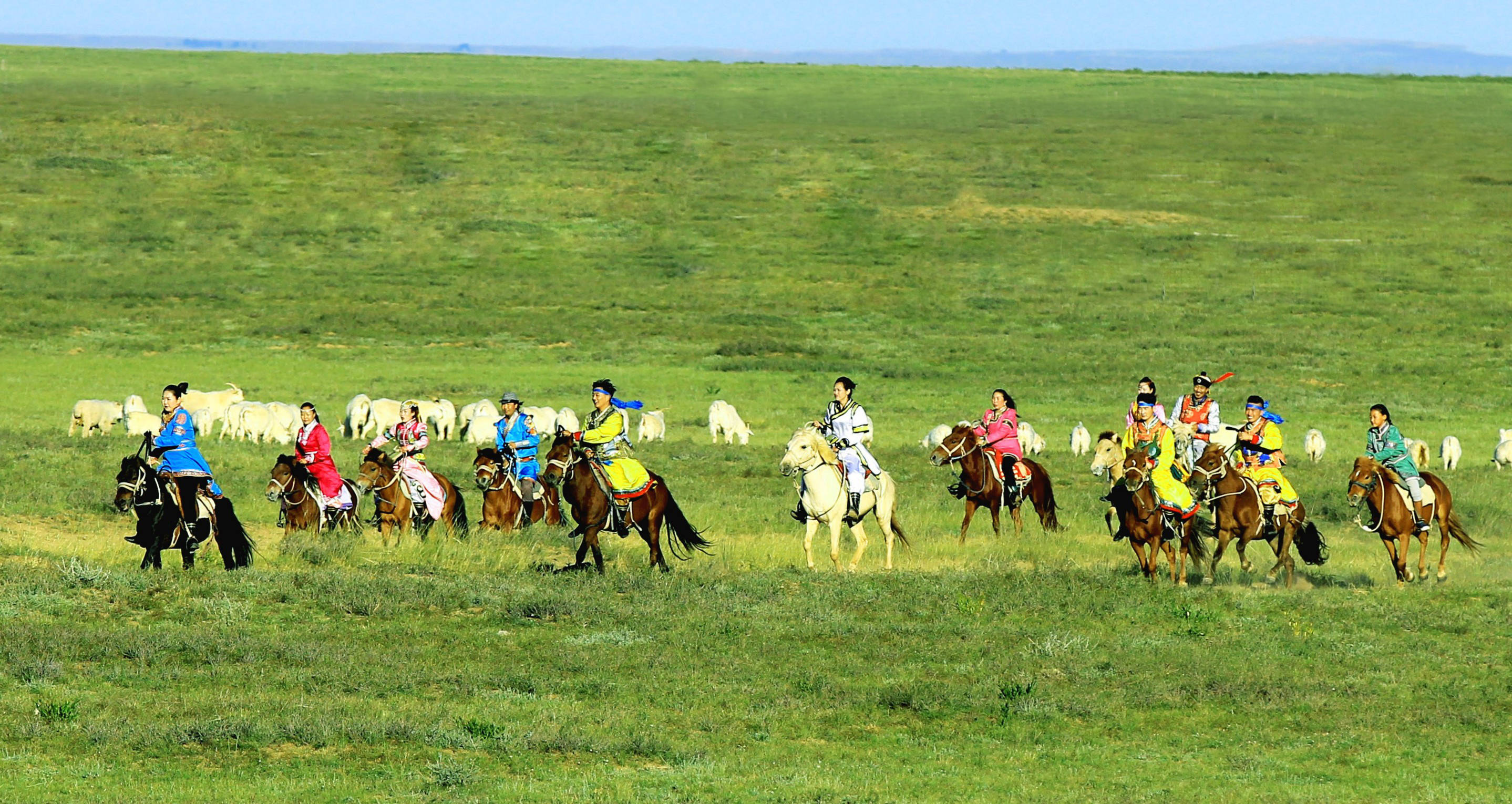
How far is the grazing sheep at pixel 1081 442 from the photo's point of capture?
33.3 m

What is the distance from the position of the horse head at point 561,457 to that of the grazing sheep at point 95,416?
18.4 m

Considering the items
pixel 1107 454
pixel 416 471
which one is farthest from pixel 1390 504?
pixel 416 471

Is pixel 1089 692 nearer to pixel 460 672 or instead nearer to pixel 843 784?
pixel 843 784

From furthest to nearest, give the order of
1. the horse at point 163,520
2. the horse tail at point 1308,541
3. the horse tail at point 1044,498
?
the horse tail at point 1044,498 → the horse tail at point 1308,541 → the horse at point 163,520

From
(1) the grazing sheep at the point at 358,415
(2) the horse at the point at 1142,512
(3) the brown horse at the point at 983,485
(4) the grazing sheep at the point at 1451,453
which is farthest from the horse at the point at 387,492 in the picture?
(4) the grazing sheep at the point at 1451,453

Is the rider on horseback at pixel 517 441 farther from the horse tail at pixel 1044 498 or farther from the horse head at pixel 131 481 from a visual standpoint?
the horse tail at pixel 1044 498

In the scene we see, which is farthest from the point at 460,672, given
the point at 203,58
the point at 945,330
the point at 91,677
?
the point at 203,58

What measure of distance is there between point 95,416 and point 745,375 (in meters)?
19.2

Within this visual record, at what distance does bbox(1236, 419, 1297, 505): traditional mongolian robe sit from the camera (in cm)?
1941

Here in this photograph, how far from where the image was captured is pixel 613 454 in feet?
60.3

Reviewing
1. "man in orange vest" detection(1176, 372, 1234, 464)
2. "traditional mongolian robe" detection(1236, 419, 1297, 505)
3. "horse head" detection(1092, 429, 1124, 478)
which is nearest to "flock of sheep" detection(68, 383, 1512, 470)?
"man in orange vest" detection(1176, 372, 1234, 464)

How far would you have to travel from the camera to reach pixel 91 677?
1313 cm

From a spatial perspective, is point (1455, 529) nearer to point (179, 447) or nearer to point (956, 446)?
point (956, 446)

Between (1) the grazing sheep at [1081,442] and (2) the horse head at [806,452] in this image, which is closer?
(2) the horse head at [806,452]
